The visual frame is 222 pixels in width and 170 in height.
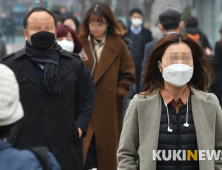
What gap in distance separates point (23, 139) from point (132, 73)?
2973 millimetres

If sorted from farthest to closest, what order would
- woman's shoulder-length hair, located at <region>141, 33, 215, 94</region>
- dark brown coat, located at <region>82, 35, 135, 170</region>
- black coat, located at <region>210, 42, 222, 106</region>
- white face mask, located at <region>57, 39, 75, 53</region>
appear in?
dark brown coat, located at <region>82, 35, 135, 170</region>, black coat, located at <region>210, 42, 222, 106</region>, white face mask, located at <region>57, 39, 75, 53</region>, woman's shoulder-length hair, located at <region>141, 33, 215, 94</region>

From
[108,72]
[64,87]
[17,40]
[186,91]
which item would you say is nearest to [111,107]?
[108,72]

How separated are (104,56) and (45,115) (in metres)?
2.70

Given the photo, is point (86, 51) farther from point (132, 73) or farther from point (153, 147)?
point (153, 147)

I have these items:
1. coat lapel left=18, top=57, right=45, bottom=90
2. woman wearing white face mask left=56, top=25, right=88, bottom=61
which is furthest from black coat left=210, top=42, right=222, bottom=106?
coat lapel left=18, top=57, right=45, bottom=90

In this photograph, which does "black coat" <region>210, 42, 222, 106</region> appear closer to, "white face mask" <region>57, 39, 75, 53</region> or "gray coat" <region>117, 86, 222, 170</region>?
"white face mask" <region>57, 39, 75, 53</region>

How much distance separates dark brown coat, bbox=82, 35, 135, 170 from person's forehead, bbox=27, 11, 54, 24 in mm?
2264

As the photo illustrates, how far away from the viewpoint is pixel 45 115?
4.89 m

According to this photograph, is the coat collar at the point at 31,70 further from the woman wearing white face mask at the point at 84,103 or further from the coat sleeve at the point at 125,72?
the coat sleeve at the point at 125,72

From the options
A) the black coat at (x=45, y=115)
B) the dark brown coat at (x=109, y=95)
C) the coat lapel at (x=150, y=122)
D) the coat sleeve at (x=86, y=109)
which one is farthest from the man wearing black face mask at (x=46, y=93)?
the dark brown coat at (x=109, y=95)

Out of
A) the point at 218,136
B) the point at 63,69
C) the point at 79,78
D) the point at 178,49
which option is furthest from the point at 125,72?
the point at 218,136

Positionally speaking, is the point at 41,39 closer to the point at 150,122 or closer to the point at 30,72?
the point at 30,72

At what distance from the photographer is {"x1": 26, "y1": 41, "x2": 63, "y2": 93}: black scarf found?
4.88 m

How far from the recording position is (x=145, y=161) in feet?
12.3
